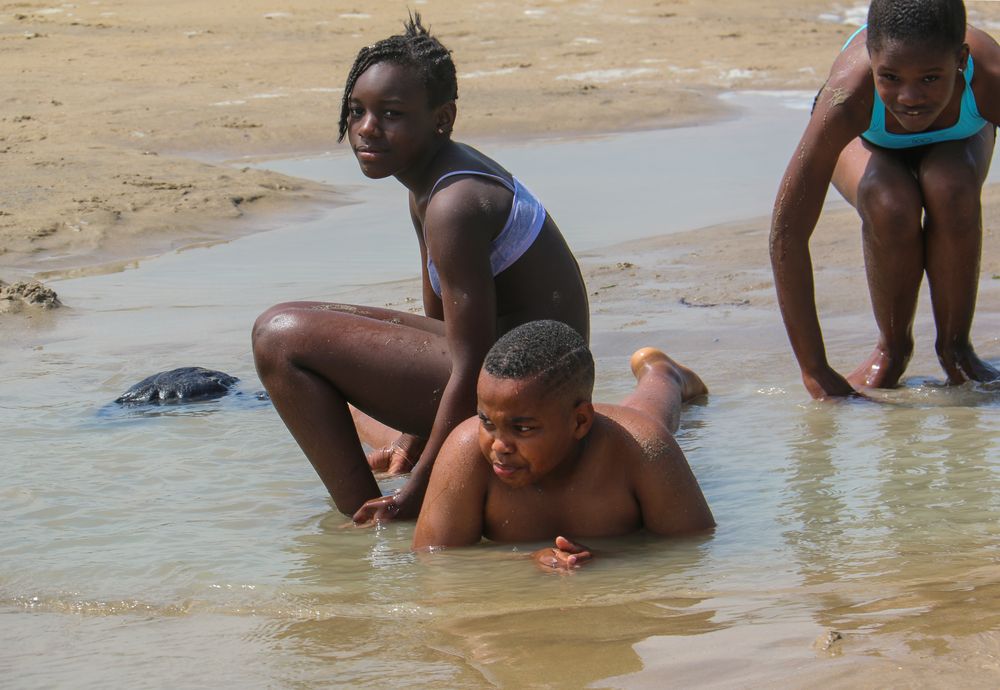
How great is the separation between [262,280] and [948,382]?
3.76 metres

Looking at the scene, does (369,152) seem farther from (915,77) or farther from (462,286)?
(915,77)

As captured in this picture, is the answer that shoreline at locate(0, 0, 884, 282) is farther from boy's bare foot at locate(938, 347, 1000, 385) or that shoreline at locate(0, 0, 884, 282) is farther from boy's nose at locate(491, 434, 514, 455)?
boy's nose at locate(491, 434, 514, 455)

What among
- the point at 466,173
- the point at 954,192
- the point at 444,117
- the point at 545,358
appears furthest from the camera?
the point at 954,192

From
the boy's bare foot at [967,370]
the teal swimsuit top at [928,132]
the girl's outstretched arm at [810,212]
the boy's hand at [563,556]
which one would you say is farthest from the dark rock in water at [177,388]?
the boy's bare foot at [967,370]

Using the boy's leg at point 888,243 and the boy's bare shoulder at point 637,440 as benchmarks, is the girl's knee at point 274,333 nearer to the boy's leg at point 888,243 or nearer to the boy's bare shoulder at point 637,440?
the boy's bare shoulder at point 637,440

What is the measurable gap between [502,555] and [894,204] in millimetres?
1979

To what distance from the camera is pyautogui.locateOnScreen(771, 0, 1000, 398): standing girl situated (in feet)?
14.3

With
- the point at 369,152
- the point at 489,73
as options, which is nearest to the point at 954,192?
the point at 369,152

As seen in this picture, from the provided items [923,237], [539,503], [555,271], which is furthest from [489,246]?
[923,237]

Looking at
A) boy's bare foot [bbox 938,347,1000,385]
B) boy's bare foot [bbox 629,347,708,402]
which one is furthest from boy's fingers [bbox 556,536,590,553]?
boy's bare foot [bbox 938,347,1000,385]

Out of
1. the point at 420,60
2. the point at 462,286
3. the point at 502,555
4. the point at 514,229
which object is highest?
the point at 420,60

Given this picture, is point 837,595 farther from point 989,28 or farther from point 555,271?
point 989,28

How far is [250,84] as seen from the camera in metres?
14.5

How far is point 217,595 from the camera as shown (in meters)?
3.11
